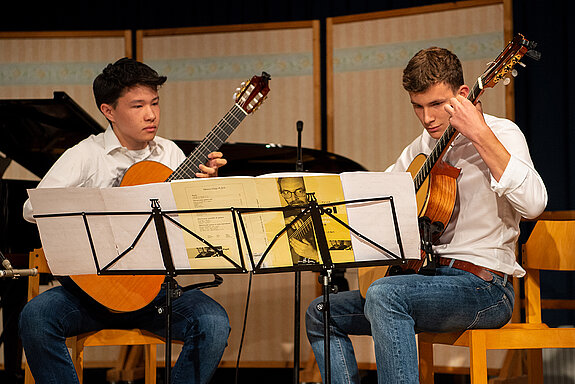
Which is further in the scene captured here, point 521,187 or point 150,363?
point 150,363

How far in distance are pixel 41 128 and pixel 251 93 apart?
139 cm

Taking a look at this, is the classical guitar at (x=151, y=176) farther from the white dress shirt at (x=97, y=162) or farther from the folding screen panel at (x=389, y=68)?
the folding screen panel at (x=389, y=68)

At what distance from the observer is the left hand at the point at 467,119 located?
6.80ft

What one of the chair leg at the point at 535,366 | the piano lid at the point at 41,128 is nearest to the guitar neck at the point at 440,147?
the chair leg at the point at 535,366

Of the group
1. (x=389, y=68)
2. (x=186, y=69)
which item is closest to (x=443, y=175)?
(x=389, y=68)

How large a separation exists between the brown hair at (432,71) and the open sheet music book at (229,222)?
0.67 m

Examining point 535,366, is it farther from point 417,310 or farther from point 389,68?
point 389,68

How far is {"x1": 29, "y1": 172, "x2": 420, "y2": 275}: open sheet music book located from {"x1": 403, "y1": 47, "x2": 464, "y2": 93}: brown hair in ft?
2.21

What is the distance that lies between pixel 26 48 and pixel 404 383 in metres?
3.86

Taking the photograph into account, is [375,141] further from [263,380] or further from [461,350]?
[263,380]

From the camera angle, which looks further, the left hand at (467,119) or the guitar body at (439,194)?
the guitar body at (439,194)

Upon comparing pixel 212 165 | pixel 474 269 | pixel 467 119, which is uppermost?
pixel 467 119

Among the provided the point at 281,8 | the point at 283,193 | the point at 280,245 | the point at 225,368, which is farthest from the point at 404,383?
the point at 281,8

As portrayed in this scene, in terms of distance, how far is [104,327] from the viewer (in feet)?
8.63
